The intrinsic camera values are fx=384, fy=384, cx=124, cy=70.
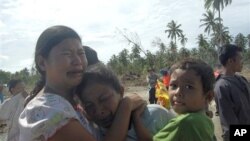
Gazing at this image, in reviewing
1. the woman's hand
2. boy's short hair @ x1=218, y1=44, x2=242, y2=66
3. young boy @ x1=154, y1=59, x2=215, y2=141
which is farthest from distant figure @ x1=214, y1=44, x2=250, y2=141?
the woman's hand

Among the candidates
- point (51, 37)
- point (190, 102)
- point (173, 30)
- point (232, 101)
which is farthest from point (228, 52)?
point (173, 30)

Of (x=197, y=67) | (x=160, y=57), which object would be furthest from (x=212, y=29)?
(x=197, y=67)

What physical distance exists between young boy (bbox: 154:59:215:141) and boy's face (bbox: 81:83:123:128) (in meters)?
0.27

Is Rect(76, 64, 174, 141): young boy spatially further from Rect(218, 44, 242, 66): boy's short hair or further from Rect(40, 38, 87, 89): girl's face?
Rect(218, 44, 242, 66): boy's short hair

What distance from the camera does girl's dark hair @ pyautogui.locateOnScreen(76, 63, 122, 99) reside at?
1996mm

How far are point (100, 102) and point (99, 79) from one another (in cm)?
12

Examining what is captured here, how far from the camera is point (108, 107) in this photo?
6.49ft

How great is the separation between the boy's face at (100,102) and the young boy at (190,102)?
27 cm

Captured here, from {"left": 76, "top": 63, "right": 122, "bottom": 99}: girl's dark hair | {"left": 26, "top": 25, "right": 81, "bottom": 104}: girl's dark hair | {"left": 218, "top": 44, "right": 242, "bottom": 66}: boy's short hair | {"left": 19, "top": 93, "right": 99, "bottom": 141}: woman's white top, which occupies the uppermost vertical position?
{"left": 26, "top": 25, "right": 81, "bottom": 104}: girl's dark hair

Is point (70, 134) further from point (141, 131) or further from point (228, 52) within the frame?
point (228, 52)

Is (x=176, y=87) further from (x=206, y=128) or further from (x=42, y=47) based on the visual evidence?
(x=42, y=47)

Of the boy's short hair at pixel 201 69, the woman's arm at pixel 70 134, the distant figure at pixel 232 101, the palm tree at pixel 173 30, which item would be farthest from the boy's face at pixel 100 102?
the palm tree at pixel 173 30

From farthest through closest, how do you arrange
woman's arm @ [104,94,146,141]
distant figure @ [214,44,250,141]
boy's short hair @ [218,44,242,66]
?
boy's short hair @ [218,44,242,66], distant figure @ [214,44,250,141], woman's arm @ [104,94,146,141]

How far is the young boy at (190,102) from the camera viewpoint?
1.77 m
